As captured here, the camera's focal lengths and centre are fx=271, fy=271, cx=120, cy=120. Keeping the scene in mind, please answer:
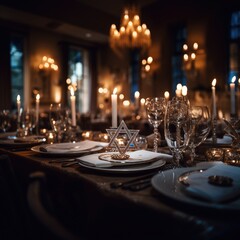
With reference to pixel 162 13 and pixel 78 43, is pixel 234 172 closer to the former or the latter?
pixel 162 13

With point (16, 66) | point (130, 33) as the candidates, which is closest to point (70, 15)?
point (16, 66)

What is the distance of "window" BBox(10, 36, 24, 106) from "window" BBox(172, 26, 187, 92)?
14.7 feet

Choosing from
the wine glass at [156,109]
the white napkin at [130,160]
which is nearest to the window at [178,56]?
the wine glass at [156,109]

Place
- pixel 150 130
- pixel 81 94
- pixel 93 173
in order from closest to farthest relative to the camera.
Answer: pixel 93 173 < pixel 150 130 < pixel 81 94

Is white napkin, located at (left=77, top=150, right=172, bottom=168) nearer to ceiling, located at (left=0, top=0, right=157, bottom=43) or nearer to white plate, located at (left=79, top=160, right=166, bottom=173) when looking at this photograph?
white plate, located at (left=79, top=160, right=166, bottom=173)

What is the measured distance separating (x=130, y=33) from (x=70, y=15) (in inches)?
104

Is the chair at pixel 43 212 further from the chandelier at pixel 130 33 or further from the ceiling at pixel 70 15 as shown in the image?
the ceiling at pixel 70 15

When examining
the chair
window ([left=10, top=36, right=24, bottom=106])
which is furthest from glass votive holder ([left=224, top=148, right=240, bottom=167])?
window ([left=10, top=36, right=24, bottom=106])

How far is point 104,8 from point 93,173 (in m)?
8.12

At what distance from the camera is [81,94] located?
977 centimetres

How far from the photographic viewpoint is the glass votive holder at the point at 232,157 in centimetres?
99

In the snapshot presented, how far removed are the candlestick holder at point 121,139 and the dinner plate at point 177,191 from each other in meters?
0.24

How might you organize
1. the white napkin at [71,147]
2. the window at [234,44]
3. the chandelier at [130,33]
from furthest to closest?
the window at [234,44], the chandelier at [130,33], the white napkin at [71,147]

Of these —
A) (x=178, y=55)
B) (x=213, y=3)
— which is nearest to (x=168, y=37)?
(x=178, y=55)
